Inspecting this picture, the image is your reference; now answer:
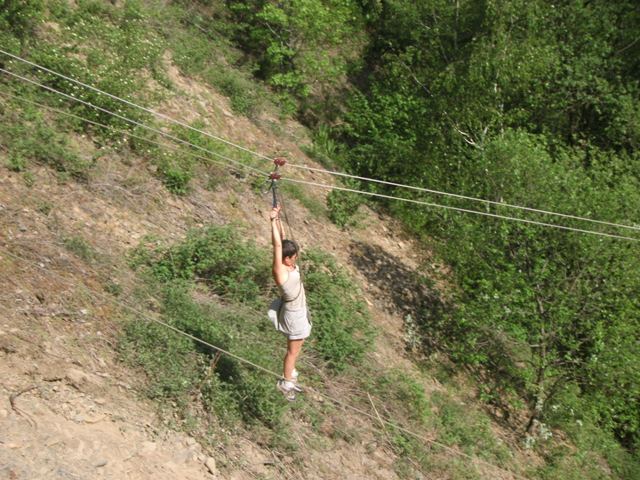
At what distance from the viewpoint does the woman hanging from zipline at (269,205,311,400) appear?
21.9 ft

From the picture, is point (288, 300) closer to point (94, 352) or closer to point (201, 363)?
point (201, 363)

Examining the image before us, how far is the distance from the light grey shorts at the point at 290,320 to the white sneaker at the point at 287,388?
1.77ft

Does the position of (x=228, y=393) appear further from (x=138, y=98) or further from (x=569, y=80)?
(x=569, y=80)

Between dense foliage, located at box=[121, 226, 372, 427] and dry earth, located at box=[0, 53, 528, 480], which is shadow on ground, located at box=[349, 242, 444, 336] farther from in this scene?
dense foliage, located at box=[121, 226, 372, 427]

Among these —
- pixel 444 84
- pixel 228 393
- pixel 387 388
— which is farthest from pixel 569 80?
pixel 228 393

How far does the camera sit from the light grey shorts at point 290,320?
7.05 meters

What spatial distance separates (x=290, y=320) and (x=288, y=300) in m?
0.24

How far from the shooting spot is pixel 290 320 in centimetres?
706

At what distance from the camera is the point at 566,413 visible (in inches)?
420

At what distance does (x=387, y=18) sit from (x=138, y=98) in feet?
26.6

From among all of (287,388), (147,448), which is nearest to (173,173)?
(287,388)

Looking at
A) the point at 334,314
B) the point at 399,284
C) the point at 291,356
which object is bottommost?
the point at 399,284

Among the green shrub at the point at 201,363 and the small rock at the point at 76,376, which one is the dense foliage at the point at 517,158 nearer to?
the green shrub at the point at 201,363

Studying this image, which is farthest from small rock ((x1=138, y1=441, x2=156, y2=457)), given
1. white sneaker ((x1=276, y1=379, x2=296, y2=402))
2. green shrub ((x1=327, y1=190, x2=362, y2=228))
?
green shrub ((x1=327, y1=190, x2=362, y2=228))
